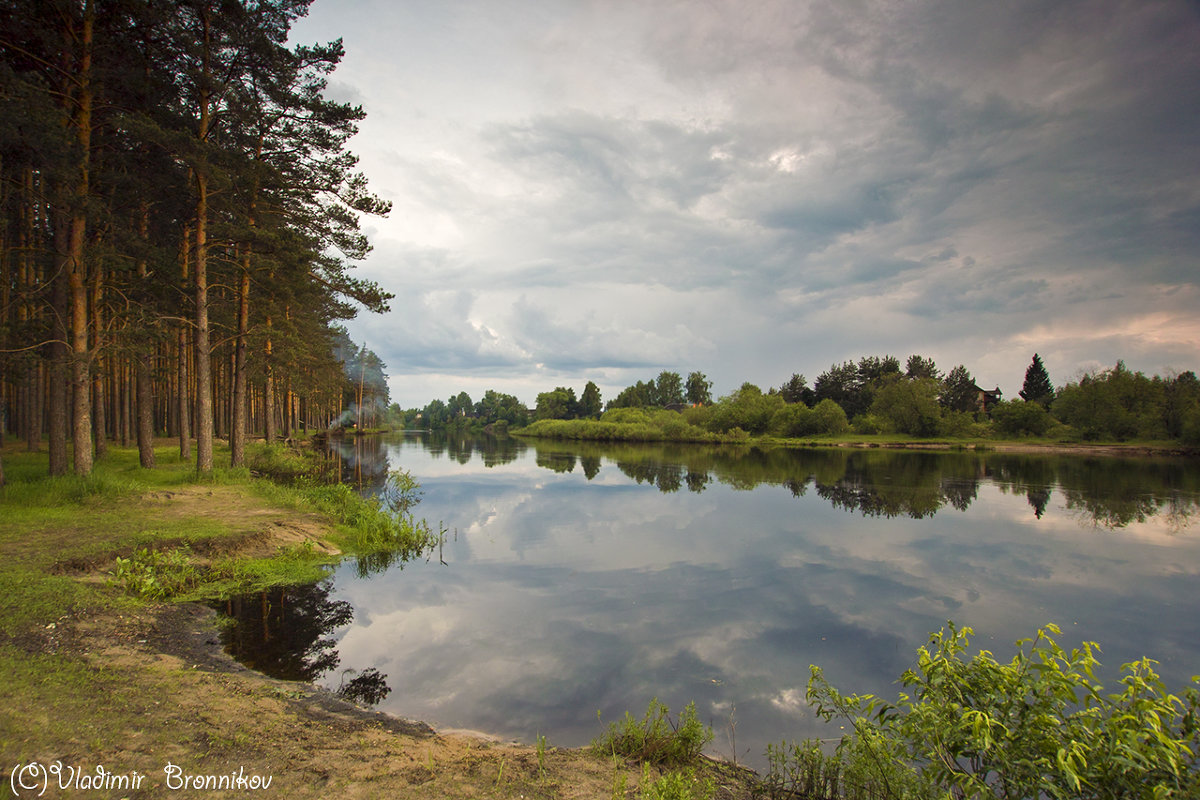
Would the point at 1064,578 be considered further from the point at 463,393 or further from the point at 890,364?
the point at 463,393

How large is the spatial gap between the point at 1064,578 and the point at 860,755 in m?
13.1

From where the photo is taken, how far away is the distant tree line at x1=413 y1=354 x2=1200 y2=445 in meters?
67.6

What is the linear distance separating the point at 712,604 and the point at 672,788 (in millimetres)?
7318

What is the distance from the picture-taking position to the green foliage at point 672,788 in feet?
15.3

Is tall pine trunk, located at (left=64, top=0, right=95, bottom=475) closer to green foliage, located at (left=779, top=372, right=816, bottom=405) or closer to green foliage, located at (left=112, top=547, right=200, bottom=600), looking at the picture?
green foliage, located at (left=112, top=547, right=200, bottom=600)

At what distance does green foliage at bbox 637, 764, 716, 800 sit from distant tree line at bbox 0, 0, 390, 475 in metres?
15.9

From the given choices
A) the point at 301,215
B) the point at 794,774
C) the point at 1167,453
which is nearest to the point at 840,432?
the point at 1167,453

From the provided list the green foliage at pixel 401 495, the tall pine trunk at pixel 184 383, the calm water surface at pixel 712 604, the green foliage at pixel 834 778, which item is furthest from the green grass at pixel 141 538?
the green foliage at pixel 834 778

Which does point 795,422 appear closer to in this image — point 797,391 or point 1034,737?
point 797,391

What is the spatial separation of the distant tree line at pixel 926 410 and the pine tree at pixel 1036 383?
0.15 m

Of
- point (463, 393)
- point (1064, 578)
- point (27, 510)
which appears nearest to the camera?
point (27, 510)

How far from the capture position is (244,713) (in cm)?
556

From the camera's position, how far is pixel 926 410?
8119cm

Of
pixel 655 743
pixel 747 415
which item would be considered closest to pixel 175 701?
pixel 655 743
